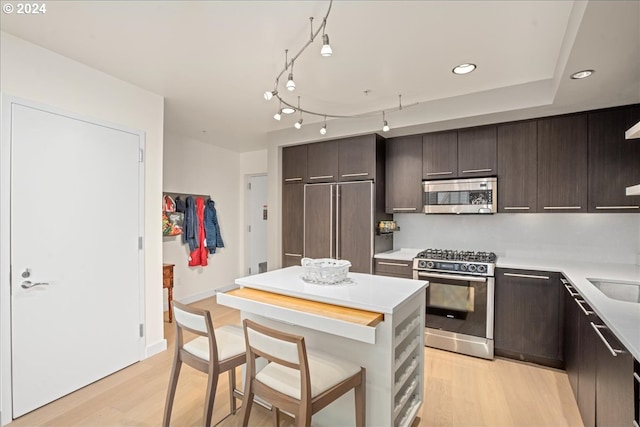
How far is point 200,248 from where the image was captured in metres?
4.80

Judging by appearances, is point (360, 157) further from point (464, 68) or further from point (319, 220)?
point (464, 68)

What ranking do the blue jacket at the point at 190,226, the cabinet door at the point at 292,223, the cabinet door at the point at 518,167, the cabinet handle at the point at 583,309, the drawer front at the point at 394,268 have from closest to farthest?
the cabinet handle at the point at 583,309
the cabinet door at the point at 518,167
the drawer front at the point at 394,268
the cabinet door at the point at 292,223
the blue jacket at the point at 190,226

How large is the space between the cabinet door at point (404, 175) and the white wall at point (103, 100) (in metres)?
2.59

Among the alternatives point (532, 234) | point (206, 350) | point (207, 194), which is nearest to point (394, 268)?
point (532, 234)

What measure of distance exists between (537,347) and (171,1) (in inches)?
153

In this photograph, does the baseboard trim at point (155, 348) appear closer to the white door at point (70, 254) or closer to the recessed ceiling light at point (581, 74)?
the white door at point (70, 254)

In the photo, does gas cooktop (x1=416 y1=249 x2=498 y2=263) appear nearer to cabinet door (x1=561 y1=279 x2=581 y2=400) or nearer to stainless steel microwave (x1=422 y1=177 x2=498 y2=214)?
stainless steel microwave (x1=422 y1=177 x2=498 y2=214)

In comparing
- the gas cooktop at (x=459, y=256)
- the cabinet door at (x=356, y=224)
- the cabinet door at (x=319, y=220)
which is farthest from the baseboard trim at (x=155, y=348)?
the gas cooktop at (x=459, y=256)

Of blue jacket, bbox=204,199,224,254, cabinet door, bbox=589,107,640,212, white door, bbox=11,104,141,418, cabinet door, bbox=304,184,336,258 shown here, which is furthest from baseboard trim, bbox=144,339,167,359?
cabinet door, bbox=589,107,640,212

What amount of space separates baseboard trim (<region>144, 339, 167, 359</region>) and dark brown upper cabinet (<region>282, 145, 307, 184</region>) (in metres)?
2.42

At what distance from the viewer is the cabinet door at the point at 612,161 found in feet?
8.69

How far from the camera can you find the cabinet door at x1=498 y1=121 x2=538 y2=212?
3053mm

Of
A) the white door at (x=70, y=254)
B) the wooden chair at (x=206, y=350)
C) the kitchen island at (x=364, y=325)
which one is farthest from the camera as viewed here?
the white door at (x=70, y=254)

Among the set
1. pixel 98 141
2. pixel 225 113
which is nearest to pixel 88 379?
pixel 98 141
